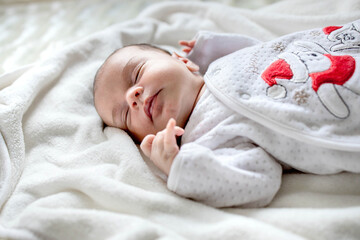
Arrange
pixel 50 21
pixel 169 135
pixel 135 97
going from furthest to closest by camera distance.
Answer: pixel 50 21 → pixel 135 97 → pixel 169 135

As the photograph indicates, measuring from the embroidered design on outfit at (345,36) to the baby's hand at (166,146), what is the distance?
1.76 ft

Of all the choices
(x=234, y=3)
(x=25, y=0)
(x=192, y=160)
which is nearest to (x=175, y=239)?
(x=192, y=160)

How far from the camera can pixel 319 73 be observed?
0.92m

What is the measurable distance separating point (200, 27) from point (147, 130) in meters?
0.70

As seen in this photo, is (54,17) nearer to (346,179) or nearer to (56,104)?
(56,104)

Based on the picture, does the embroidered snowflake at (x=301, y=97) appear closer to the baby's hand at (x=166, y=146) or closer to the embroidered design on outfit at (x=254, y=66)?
the embroidered design on outfit at (x=254, y=66)

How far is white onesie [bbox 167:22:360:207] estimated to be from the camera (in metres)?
0.83

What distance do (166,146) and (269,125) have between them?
0.88 ft

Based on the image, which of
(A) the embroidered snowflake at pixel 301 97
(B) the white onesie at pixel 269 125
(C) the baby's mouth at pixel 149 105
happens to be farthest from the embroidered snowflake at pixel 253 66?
(C) the baby's mouth at pixel 149 105

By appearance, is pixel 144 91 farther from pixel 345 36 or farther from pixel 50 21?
pixel 50 21

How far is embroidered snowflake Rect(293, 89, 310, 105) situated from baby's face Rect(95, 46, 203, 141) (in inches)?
12.4

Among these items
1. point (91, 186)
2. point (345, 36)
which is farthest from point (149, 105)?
point (345, 36)

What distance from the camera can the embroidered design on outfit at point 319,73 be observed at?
2.87 feet

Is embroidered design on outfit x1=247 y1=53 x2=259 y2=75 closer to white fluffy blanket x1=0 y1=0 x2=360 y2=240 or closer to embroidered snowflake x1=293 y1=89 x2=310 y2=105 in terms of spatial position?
embroidered snowflake x1=293 y1=89 x2=310 y2=105
